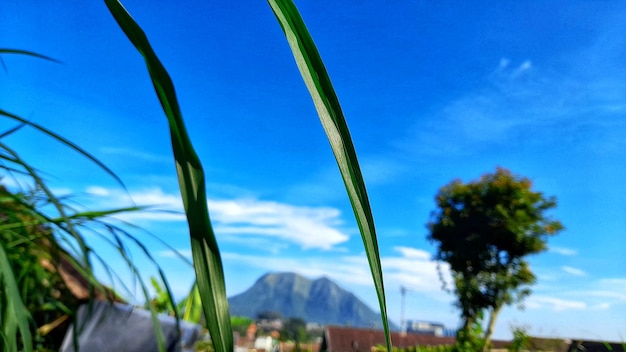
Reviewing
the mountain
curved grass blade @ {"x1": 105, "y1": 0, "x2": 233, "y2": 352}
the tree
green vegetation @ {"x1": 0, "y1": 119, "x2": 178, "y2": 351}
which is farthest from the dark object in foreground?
the mountain

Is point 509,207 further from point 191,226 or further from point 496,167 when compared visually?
point 191,226

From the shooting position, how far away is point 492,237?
11.1 meters

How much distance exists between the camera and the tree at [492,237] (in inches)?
424

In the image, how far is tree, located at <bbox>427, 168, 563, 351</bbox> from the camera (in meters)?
10.8

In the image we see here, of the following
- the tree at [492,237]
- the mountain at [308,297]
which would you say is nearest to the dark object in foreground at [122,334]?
the tree at [492,237]

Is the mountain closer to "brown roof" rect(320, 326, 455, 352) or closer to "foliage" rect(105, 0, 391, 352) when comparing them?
"brown roof" rect(320, 326, 455, 352)

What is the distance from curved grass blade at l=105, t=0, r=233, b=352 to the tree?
1123 centimetres

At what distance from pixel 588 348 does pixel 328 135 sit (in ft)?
3.17

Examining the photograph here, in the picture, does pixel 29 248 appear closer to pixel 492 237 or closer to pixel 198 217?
pixel 198 217

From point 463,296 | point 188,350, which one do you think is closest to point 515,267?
point 463,296

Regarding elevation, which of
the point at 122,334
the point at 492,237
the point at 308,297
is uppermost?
the point at 308,297

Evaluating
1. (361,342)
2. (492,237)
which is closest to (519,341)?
(361,342)

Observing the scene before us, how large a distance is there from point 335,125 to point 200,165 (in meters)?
0.05

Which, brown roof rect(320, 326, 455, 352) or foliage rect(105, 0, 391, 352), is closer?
foliage rect(105, 0, 391, 352)
